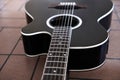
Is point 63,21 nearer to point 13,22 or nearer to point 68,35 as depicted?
point 68,35

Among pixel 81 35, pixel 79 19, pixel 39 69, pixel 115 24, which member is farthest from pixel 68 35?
pixel 115 24

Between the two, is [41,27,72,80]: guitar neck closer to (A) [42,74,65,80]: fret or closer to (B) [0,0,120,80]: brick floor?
(A) [42,74,65,80]: fret

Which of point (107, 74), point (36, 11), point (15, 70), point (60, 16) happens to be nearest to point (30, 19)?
point (36, 11)

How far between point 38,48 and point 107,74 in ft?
1.26

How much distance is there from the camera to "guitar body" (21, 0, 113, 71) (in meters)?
0.95

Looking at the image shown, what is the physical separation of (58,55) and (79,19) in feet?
1.07

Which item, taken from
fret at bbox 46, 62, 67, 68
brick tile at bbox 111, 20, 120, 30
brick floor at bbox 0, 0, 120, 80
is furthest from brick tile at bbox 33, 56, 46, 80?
brick tile at bbox 111, 20, 120, 30

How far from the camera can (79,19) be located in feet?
3.63

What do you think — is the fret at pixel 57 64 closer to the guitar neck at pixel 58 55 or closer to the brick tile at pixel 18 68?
the guitar neck at pixel 58 55

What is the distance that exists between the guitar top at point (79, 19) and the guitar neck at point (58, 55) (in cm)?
3

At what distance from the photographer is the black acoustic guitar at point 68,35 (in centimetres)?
88

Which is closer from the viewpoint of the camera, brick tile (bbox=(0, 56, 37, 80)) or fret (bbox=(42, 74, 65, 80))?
fret (bbox=(42, 74, 65, 80))

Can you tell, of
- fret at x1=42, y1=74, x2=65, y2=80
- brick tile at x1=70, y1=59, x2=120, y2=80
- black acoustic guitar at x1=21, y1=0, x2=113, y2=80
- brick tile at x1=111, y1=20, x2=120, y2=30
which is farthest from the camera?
brick tile at x1=111, y1=20, x2=120, y2=30

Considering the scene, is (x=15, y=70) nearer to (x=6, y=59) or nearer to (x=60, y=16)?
(x=6, y=59)
